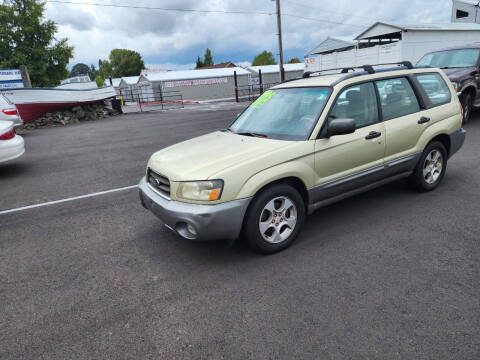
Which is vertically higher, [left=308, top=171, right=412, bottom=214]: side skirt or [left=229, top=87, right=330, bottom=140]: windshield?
[left=229, top=87, right=330, bottom=140]: windshield

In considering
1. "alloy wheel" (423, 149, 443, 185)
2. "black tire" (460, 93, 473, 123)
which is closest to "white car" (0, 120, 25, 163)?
Answer: "alloy wheel" (423, 149, 443, 185)

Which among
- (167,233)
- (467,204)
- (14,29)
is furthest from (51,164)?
(14,29)

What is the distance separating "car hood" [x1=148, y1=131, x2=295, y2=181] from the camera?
332 cm

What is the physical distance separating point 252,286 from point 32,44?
44.6 m

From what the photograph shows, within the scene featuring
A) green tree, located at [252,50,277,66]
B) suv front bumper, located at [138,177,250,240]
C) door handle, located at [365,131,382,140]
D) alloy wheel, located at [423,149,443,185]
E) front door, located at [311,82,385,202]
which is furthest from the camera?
green tree, located at [252,50,277,66]

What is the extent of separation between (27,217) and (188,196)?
3.14 m

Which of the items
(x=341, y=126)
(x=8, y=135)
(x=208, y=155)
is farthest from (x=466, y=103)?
(x=8, y=135)

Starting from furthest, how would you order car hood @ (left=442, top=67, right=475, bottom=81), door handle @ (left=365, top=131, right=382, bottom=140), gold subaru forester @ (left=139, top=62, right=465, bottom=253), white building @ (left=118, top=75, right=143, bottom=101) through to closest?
white building @ (left=118, top=75, right=143, bottom=101)
car hood @ (left=442, top=67, right=475, bottom=81)
door handle @ (left=365, top=131, right=382, bottom=140)
gold subaru forester @ (left=139, top=62, right=465, bottom=253)

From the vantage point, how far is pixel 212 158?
3.50 meters

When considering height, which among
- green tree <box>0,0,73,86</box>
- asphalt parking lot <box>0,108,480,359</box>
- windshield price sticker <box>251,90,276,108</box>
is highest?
green tree <box>0,0,73,86</box>

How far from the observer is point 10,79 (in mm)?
20562

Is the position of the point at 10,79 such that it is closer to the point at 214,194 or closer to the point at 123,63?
the point at 214,194

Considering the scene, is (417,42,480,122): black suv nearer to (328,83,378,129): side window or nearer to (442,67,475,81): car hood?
(442,67,475,81): car hood

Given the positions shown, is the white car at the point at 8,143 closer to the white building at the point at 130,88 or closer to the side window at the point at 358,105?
the side window at the point at 358,105
